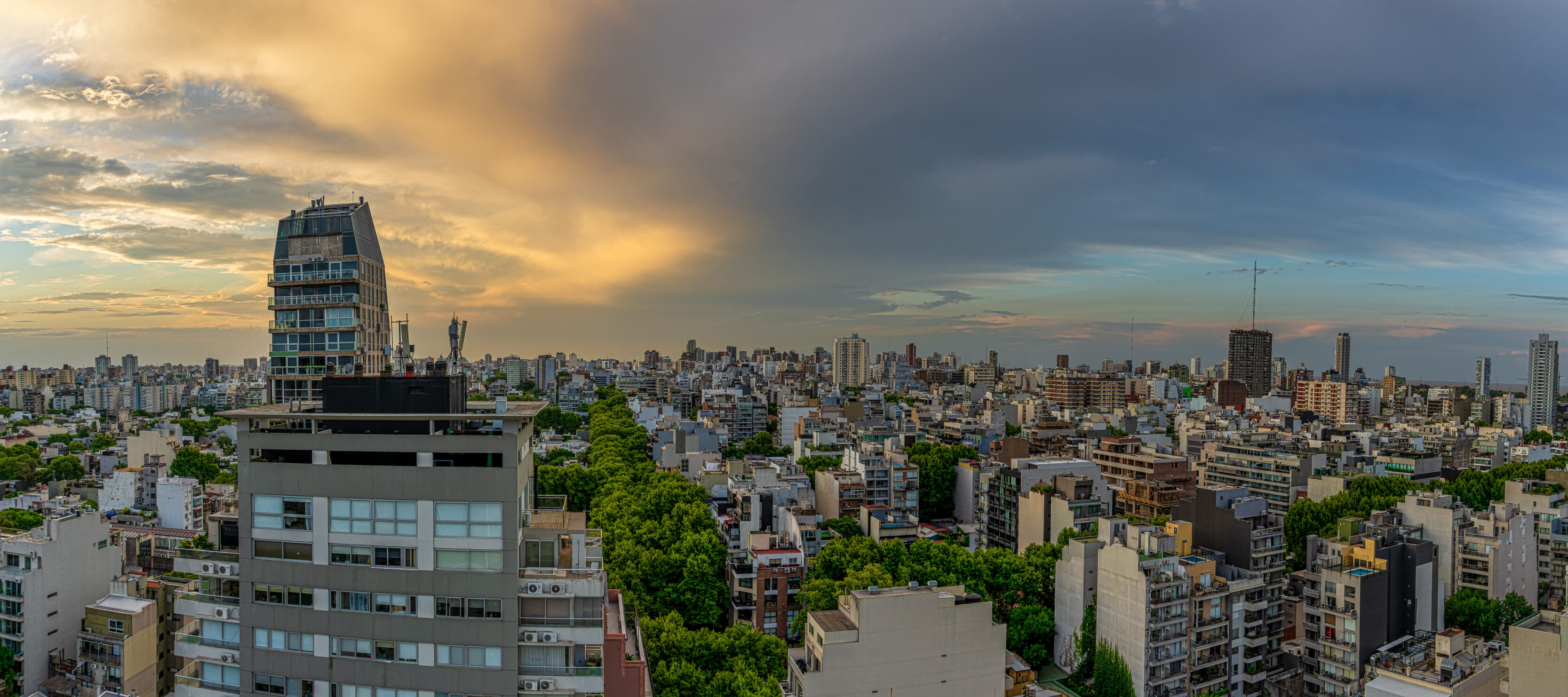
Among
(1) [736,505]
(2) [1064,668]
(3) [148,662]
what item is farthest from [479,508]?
(1) [736,505]

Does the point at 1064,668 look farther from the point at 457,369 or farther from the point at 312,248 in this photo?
the point at 312,248

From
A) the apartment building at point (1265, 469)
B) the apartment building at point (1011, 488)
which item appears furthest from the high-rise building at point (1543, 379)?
the apartment building at point (1011, 488)

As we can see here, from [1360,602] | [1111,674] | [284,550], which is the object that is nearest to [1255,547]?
[1360,602]

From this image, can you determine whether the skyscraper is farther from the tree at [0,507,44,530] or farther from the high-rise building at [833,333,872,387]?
the tree at [0,507,44,530]

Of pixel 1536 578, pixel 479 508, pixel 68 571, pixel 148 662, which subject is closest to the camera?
pixel 479 508

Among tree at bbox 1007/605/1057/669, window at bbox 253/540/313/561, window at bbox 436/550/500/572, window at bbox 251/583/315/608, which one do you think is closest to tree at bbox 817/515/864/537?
tree at bbox 1007/605/1057/669

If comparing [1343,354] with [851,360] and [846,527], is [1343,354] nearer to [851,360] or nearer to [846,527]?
[851,360]
